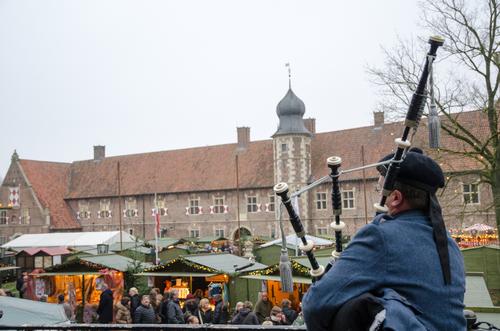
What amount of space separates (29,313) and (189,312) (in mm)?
4791

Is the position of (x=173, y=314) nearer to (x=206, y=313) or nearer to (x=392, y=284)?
(x=206, y=313)

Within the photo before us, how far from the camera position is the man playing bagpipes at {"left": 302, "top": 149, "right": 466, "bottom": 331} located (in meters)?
1.89

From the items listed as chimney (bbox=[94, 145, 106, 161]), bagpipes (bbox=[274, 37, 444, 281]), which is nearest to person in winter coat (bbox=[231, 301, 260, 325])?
bagpipes (bbox=[274, 37, 444, 281])

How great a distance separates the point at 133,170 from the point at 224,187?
1043 centimetres

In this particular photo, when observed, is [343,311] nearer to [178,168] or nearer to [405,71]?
[405,71]

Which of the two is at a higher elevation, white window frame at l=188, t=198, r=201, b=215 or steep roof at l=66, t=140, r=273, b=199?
steep roof at l=66, t=140, r=273, b=199

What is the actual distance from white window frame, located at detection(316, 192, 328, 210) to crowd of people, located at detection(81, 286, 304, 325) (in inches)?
1018

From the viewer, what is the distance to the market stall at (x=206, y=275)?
49.8ft

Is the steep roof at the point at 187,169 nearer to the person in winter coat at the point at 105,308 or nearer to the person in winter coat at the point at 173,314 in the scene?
the person in winter coat at the point at 105,308

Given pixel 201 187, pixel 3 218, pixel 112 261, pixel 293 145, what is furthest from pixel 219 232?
pixel 112 261

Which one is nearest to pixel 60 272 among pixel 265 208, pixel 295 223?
pixel 295 223

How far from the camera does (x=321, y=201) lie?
130 ft

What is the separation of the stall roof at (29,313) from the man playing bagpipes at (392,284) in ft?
23.8

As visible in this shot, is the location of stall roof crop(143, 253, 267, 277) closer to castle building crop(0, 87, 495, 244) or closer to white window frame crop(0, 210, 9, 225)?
castle building crop(0, 87, 495, 244)
